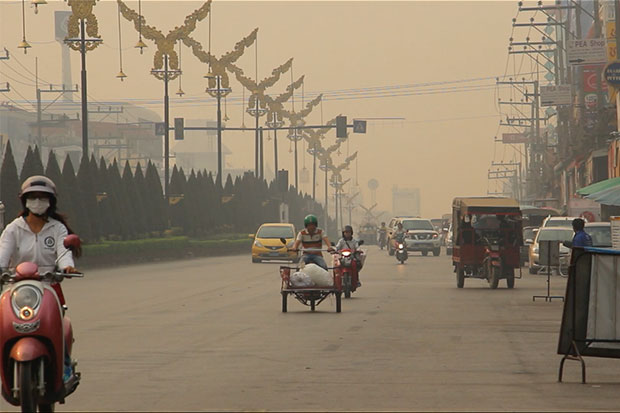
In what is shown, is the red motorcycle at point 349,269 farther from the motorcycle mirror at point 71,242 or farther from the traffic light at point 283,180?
the traffic light at point 283,180

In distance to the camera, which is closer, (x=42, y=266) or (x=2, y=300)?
(x=2, y=300)

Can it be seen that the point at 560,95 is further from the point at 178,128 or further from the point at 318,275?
the point at 318,275

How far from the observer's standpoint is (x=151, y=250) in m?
58.6

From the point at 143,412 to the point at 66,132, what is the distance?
179 metres

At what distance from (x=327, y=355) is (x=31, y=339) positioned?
6.62 m

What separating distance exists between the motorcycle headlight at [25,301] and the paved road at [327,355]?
187 cm

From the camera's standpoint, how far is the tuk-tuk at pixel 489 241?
110ft

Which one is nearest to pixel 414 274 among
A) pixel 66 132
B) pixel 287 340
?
pixel 287 340

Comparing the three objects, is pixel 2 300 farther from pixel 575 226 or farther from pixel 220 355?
pixel 575 226

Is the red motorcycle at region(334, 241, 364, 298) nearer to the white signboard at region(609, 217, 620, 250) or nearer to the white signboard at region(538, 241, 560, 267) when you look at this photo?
the white signboard at region(538, 241, 560, 267)

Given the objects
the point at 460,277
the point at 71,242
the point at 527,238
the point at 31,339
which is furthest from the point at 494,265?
the point at 31,339

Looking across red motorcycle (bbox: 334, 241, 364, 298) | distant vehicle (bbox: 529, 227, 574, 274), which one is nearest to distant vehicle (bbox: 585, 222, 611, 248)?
distant vehicle (bbox: 529, 227, 574, 274)

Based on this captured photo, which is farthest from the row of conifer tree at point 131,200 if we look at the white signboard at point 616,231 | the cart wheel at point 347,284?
the white signboard at point 616,231

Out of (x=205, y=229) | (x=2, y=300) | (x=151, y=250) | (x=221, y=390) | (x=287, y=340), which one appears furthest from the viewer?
(x=205, y=229)
